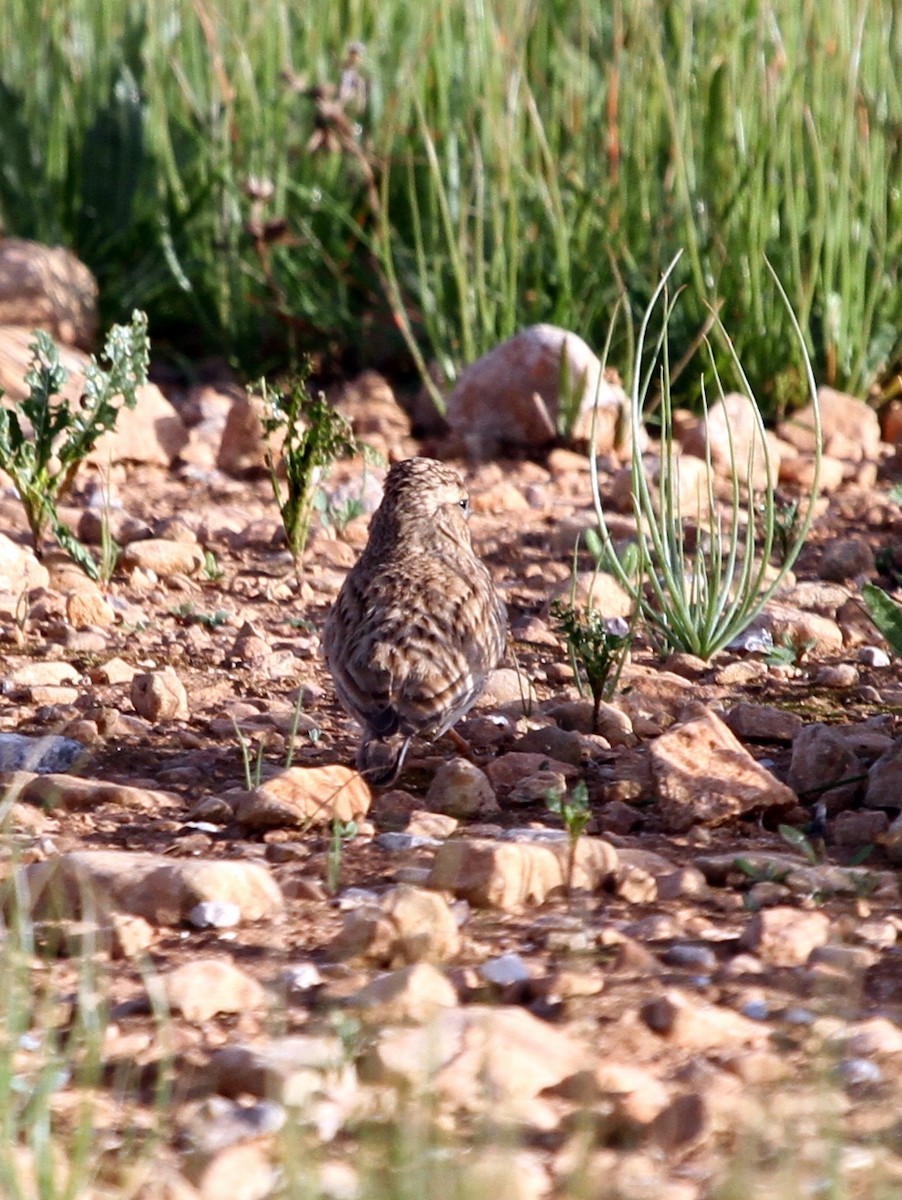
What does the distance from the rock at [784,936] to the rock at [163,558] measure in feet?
9.78

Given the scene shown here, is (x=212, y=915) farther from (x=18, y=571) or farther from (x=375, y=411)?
(x=375, y=411)

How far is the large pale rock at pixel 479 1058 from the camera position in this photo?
2.49 metres

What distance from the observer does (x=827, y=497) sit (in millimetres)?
6680

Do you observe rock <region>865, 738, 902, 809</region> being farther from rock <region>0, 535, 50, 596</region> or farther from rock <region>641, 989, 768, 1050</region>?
rock <region>0, 535, 50, 596</region>

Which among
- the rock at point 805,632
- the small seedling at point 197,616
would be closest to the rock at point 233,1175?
the small seedling at point 197,616

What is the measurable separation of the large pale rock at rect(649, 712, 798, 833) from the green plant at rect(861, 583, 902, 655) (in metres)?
0.56

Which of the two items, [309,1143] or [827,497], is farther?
[827,497]

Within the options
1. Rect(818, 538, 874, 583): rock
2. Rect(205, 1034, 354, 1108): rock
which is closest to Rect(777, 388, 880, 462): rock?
Rect(818, 538, 874, 583): rock

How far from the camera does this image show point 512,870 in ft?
10.7

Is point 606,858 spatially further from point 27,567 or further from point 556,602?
point 27,567

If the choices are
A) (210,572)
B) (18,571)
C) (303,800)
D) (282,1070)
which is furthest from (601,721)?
(282,1070)

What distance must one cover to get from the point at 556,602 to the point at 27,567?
66.0 inches

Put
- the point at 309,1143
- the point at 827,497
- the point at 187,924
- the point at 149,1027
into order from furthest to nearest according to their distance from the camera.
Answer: the point at 827,497
the point at 187,924
the point at 149,1027
the point at 309,1143

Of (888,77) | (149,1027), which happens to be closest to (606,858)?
(149,1027)
